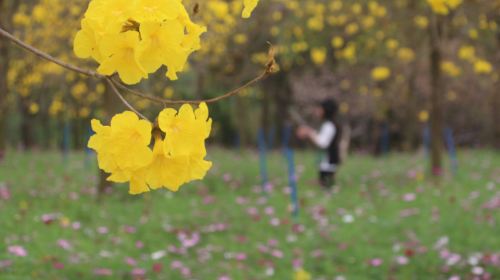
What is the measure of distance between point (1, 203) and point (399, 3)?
5310 mm

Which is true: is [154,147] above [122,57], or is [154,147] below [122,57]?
below

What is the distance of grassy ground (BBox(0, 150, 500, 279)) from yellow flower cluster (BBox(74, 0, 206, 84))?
3569mm

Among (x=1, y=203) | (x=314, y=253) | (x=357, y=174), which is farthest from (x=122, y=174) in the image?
(x=357, y=174)

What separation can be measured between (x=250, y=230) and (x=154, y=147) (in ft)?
18.5

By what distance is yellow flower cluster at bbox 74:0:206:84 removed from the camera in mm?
1391

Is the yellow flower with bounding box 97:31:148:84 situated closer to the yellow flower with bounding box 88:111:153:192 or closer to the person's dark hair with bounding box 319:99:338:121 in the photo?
the yellow flower with bounding box 88:111:153:192

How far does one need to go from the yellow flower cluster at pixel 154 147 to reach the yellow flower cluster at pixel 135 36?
9cm

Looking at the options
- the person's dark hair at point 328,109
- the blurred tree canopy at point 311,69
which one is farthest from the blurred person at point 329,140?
the blurred tree canopy at point 311,69

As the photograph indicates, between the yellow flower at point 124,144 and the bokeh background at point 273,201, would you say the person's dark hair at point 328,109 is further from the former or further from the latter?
the yellow flower at point 124,144

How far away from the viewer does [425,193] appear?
28.8 feet

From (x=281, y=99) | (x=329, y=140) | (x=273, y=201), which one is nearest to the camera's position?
(x=273, y=201)

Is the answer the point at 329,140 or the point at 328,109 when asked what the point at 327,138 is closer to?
the point at 329,140

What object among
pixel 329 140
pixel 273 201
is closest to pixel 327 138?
pixel 329 140

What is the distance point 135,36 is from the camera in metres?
1.40
